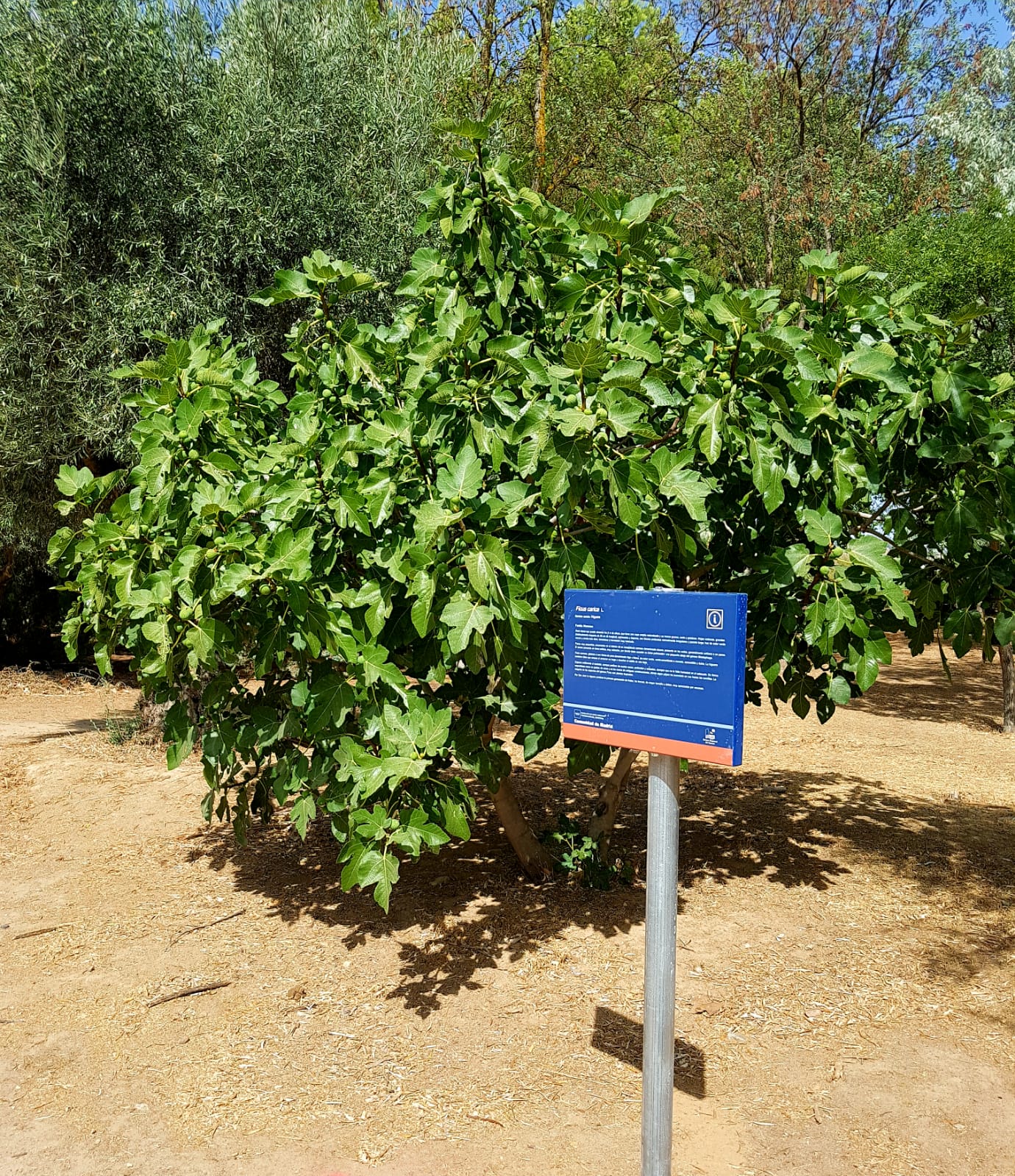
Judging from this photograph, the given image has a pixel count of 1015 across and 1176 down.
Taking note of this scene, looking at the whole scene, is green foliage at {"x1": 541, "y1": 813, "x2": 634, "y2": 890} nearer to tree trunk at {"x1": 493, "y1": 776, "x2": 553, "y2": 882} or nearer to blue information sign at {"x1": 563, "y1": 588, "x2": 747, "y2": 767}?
tree trunk at {"x1": 493, "y1": 776, "x2": 553, "y2": 882}

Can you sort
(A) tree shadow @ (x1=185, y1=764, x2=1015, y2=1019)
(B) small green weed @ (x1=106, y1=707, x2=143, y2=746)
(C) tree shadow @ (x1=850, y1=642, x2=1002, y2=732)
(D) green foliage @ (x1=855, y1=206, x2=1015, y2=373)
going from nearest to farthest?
1. (A) tree shadow @ (x1=185, y1=764, x2=1015, y2=1019)
2. (B) small green weed @ (x1=106, y1=707, x2=143, y2=746)
3. (D) green foliage @ (x1=855, y1=206, x2=1015, y2=373)
4. (C) tree shadow @ (x1=850, y1=642, x2=1002, y2=732)

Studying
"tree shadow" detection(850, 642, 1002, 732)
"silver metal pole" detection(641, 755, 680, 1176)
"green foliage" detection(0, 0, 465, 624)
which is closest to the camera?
"silver metal pole" detection(641, 755, 680, 1176)

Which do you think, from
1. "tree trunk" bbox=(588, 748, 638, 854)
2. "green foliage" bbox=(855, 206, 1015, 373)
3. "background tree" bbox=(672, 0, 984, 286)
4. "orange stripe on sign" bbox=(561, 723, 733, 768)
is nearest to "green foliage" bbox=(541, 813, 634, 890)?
"tree trunk" bbox=(588, 748, 638, 854)

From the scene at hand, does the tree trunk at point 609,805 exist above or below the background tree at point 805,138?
below

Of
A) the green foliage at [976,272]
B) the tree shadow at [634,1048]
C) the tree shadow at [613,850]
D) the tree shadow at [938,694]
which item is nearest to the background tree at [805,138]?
the green foliage at [976,272]

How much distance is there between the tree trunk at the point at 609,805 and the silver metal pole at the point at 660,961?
8.46 feet

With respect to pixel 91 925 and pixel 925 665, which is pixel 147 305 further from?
pixel 925 665

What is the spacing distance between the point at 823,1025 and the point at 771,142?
1217 centimetres

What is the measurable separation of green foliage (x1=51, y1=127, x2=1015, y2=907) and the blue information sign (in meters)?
0.40

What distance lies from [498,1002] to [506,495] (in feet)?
6.80

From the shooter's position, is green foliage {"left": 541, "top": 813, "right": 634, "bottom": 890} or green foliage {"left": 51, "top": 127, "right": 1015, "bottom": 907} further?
green foliage {"left": 541, "top": 813, "right": 634, "bottom": 890}

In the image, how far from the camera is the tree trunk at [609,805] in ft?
17.5

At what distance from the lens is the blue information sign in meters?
2.46

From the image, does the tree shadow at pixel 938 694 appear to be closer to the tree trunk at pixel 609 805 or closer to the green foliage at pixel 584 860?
the tree trunk at pixel 609 805
